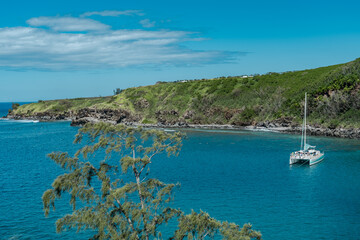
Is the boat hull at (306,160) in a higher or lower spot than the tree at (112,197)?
lower

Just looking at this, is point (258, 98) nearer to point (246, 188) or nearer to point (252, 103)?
point (252, 103)

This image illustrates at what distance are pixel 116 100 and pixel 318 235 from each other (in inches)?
6193

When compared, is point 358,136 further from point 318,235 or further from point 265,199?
point 318,235

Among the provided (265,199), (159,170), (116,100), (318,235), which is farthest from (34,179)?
(116,100)

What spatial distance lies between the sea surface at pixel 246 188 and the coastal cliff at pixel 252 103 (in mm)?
22112

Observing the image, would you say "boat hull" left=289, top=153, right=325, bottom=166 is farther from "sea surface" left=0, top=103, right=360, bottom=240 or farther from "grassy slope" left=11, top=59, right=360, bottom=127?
"grassy slope" left=11, top=59, right=360, bottom=127

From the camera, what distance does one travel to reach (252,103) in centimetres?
13975

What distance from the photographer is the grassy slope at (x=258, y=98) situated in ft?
357

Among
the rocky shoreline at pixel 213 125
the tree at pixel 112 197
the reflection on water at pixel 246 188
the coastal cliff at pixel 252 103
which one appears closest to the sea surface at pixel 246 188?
the reflection on water at pixel 246 188

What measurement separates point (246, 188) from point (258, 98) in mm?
98029

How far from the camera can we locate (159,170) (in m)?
61.7

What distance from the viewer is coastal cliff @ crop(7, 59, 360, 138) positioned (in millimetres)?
107125

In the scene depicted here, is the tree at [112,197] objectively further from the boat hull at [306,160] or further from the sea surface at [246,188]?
the boat hull at [306,160]

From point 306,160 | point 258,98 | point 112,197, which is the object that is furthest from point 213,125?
point 112,197
